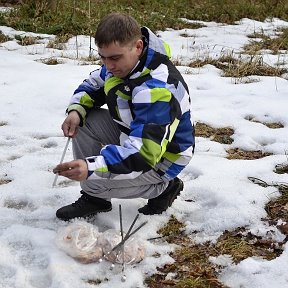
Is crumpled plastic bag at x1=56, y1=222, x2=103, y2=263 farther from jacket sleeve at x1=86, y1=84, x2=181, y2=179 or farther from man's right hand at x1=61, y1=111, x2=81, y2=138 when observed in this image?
man's right hand at x1=61, y1=111, x2=81, y2=138

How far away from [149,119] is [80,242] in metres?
0.78

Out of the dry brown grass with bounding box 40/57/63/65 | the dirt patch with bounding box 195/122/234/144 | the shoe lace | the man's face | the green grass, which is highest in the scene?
the man's face

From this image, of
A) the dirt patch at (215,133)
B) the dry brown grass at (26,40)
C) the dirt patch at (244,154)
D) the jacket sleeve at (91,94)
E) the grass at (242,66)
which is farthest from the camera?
the dry brown grass at (26,40)

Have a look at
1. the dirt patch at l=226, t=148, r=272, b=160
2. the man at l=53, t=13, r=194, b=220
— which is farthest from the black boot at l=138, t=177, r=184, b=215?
the dirt patch at l=226, t=148, r=272, b=160

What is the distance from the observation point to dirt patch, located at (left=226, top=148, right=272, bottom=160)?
4.19m

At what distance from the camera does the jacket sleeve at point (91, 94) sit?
339cm

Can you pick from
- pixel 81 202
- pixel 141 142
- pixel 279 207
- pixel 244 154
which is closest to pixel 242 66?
pixel 244 154

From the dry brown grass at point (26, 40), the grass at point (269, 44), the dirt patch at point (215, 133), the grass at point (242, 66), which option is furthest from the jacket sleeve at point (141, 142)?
the dry brown grass at point (26, 40)

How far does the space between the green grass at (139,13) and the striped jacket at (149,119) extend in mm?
5334

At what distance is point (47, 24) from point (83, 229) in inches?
237

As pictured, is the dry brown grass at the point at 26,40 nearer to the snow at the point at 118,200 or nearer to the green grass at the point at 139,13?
the green grass at the point at 139,13

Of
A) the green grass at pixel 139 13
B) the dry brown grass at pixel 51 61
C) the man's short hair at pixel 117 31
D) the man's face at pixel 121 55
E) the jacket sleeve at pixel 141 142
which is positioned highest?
the man's short hair at pixel 117 31

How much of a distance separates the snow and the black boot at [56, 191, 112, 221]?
0.16ft

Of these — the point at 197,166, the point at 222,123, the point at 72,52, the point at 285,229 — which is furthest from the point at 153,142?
the point at 72,52
